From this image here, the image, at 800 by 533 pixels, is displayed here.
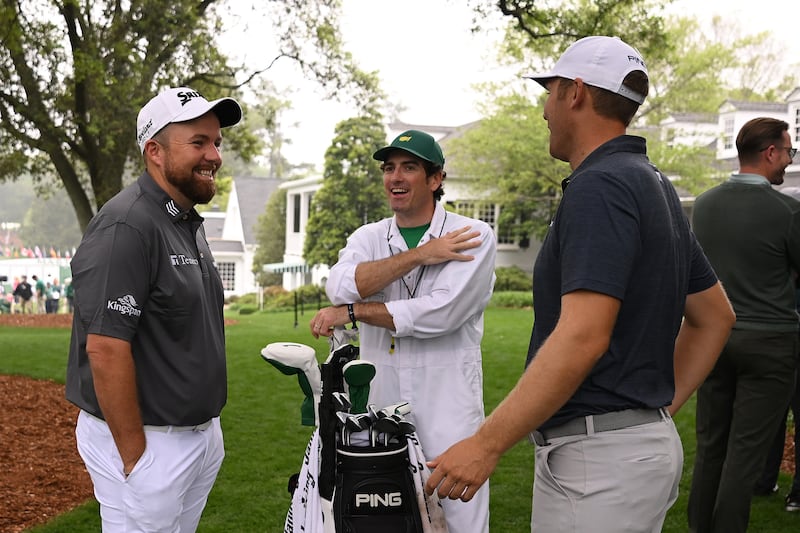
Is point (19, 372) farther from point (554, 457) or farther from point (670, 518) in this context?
point (554, 457)

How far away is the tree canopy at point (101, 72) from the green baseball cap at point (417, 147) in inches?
420

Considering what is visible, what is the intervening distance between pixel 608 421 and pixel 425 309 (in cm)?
141

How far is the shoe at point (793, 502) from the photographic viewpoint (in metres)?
5.92

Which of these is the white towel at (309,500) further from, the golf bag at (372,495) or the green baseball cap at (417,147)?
the green baseball cap at (417,147)

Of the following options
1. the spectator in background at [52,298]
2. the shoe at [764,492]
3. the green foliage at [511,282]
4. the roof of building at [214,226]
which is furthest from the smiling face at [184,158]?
the roof of building at [214,226]

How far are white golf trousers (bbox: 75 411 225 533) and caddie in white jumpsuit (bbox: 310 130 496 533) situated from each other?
2.90ft

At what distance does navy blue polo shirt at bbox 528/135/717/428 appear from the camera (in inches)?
87.0

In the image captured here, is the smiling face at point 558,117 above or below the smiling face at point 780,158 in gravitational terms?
below

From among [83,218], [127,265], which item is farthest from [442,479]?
[83,218]

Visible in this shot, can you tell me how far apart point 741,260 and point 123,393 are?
353 centimetres

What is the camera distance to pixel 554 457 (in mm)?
2496

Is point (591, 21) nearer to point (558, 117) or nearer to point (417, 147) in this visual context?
point (417, 147)

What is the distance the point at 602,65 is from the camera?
241 cm

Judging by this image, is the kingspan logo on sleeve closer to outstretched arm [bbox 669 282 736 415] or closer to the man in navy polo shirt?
the man in navy polo shirt
